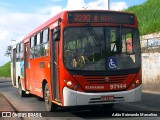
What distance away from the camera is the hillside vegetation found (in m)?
33.1

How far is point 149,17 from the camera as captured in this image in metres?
37.8

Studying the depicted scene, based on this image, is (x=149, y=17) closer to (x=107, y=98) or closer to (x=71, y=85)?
(x=107, y=98)

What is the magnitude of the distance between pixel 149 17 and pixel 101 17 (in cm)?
2768

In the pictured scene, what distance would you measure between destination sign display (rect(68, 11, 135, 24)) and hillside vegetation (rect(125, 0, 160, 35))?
20808mm

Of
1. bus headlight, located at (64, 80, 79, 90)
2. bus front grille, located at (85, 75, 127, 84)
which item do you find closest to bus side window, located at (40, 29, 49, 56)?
bus headlight, located at (64, 80, 79, 90)

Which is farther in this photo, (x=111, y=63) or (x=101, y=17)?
(x=101, y=17)

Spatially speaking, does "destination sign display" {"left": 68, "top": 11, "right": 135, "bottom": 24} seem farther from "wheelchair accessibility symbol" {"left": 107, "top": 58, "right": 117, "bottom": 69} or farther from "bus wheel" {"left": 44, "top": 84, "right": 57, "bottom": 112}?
"bus wheel" {"left": 44, "top": 84, "right": 57, "bottom": 112}

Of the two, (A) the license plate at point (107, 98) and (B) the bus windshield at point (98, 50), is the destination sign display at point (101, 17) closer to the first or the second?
(B) the bus windshield at point (98, 50)

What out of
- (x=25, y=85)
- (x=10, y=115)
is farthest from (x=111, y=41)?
(x=25, y=85)

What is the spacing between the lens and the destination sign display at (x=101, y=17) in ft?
35.9

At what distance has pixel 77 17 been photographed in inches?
432

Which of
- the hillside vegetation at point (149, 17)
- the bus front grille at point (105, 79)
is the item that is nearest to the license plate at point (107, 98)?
Result: the bus front grille at point (105, 79)

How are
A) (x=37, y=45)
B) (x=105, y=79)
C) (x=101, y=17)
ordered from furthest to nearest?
1. (x=37, y=45)
2. (x=101, y=17)
3. (x=105, y=79)

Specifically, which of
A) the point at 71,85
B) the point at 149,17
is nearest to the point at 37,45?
the point at 71,85
